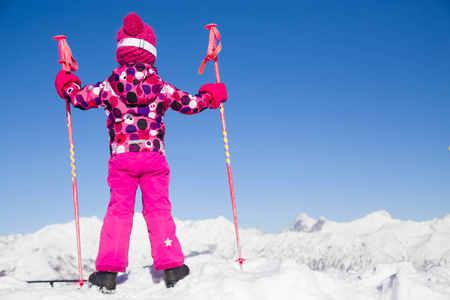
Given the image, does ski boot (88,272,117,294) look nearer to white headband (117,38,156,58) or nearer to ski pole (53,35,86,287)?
ski pole (53,35,86,287)

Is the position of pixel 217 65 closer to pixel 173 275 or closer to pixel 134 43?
pixel 134 43

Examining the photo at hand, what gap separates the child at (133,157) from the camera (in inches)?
A: 202

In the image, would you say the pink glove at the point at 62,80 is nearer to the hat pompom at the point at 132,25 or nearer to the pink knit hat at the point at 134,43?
the pink knit hat at the point at 134,43

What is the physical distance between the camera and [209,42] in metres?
6.98

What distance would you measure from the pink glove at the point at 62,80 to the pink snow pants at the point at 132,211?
5.11 ft

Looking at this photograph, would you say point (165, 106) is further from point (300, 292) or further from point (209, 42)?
point (300, 292)

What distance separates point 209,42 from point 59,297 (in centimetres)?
469

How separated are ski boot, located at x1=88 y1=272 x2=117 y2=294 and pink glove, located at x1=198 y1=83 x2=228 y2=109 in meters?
2.94

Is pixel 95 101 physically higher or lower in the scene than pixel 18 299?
higher

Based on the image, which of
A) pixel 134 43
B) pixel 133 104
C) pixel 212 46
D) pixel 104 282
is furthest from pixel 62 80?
pixel 104 282

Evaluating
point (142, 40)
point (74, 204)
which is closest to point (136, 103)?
point (142, 40)

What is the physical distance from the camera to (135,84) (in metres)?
5.37

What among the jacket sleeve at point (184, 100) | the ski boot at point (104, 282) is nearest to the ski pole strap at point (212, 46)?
the jacket sleeve at point (184, 100)

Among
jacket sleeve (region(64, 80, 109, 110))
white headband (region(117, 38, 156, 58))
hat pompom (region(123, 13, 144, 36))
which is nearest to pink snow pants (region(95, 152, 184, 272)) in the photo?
jacket sleeve (region(64, 80, 109, 110))
